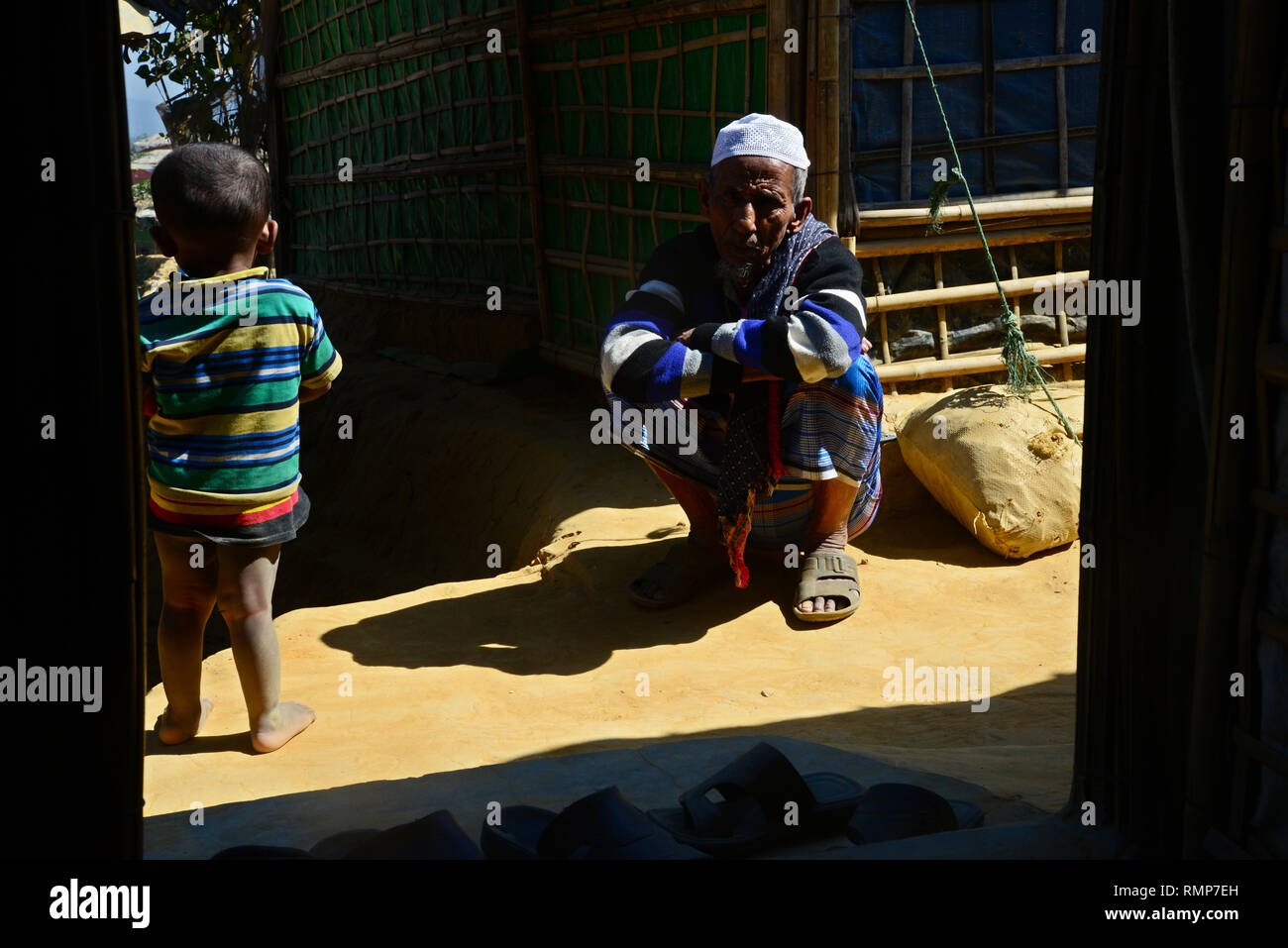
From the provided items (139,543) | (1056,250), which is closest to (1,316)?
(139,543)

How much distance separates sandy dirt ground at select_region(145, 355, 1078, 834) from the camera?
9.05 ft

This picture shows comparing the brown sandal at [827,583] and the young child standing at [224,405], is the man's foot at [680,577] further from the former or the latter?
the young child standing at [224,405]

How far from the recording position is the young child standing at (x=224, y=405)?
267 cm

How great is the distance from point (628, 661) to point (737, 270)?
1261mm

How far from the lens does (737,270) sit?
3557 millimetres

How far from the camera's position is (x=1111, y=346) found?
5.48 feet

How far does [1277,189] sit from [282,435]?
221cm

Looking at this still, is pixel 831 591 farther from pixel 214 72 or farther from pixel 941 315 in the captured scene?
pixel 214 72

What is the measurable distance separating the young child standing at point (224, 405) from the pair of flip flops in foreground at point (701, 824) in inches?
47.3

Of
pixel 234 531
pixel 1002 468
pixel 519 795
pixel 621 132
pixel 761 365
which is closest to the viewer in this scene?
pixel 519 795

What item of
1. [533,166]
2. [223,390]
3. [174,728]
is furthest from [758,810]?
[533,166]

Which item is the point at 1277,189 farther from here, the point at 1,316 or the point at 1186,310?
the point at 1,316

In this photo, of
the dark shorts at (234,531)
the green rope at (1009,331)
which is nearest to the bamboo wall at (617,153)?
the green rope at (1009,331)

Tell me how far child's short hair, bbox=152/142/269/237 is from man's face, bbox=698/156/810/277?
1.40 m
